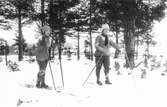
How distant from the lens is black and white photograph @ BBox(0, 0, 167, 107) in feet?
21.3

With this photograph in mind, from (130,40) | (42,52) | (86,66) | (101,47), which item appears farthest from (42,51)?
(86,66)

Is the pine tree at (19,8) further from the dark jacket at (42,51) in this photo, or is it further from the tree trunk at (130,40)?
the dark jacket at (42,51)

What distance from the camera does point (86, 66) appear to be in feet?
61.9

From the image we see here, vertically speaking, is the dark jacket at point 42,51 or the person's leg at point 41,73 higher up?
the dark jacket at point 42,51

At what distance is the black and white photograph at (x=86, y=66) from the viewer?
21.3 feet

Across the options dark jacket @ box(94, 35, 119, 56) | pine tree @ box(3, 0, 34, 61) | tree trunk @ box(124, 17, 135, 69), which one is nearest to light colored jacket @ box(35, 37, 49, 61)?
dark jacket @ box(94, 35, 119, 56)

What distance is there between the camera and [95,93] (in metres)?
7.38

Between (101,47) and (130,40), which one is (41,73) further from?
(130,40)

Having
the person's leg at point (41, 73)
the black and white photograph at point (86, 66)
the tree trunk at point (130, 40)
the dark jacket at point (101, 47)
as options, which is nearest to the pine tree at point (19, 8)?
the black and white photograph at point (86, 66)

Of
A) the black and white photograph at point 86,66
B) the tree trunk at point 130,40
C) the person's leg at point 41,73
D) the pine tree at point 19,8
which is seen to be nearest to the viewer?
the black and white photograph at point 86,66

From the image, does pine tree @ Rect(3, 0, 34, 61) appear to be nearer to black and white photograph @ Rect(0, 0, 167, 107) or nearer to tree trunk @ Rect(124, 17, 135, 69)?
black and white photograph @ Rect(0, 0, 167, 107)

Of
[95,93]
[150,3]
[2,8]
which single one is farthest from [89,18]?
[95,93]

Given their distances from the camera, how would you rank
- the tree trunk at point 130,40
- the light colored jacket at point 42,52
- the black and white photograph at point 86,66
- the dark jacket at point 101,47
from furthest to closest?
1. the tree trunk at point 130,40
2. the dark jacket at point 101,47
3. the light colored jacket at point 42,52
4. the black and white photograph at point 86,66

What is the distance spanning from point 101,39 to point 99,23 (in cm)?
1989
